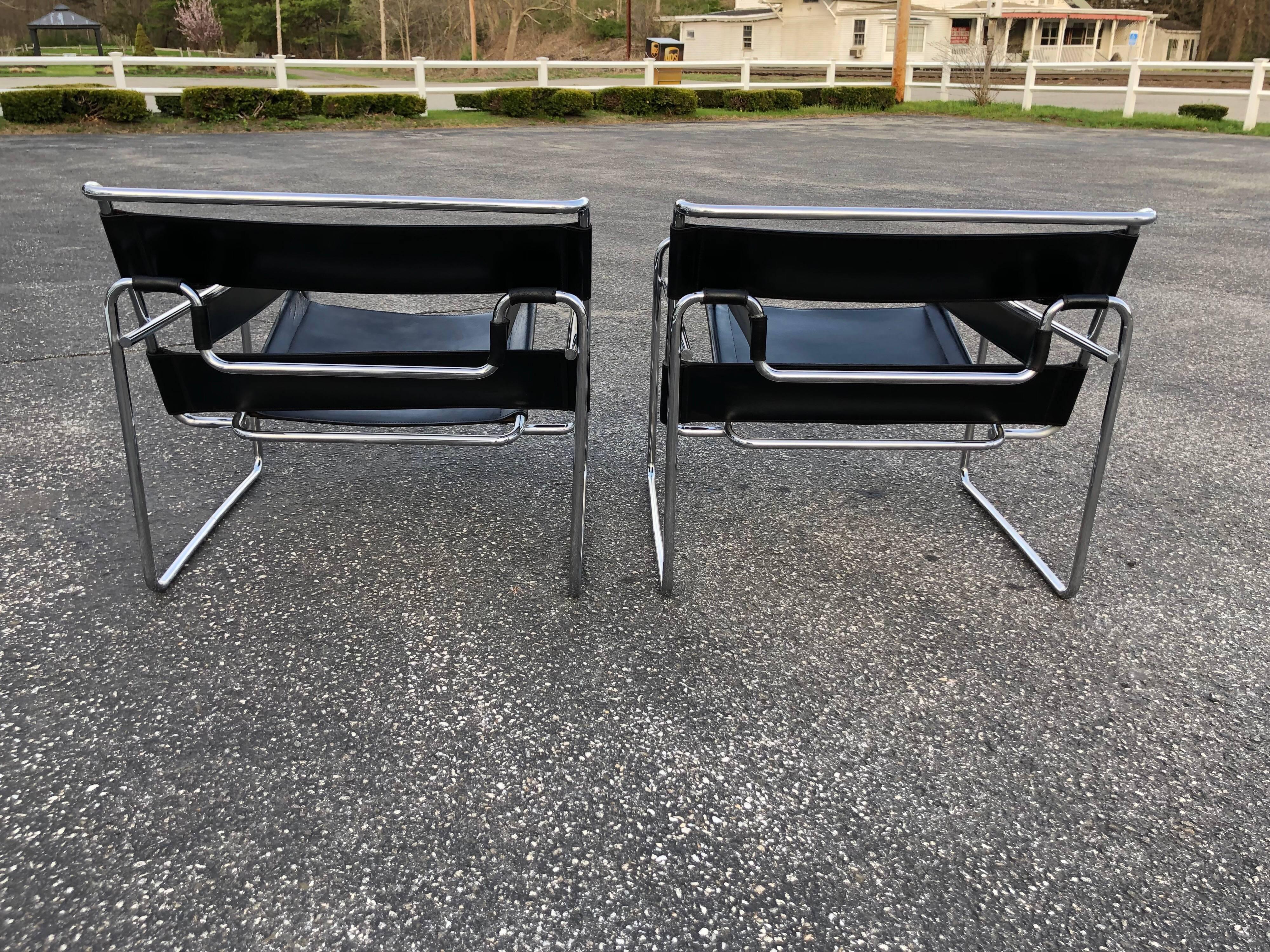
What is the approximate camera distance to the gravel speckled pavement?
5.15 feet

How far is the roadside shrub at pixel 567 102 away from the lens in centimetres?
1909

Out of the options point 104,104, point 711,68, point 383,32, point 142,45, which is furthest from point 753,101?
point 142,45

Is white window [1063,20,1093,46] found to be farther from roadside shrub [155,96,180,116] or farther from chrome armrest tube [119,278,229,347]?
chrome armrest tube [119,278,229,347]

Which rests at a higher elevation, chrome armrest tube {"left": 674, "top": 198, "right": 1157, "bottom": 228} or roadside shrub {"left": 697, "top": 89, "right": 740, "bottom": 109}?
roadside shrub {"left": 697, "top": 89, "right": 740, "bottom": 109}

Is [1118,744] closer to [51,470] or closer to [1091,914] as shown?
[1091,914]

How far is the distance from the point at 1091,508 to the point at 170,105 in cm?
1911

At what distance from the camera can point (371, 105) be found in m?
18.1

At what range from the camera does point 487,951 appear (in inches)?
57.9

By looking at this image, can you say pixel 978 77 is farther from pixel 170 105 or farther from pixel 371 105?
pixel 170 105

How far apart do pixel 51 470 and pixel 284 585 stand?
123 cm

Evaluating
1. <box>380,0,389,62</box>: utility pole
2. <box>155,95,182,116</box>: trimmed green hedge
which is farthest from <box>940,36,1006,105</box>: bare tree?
<box>380,0,389,62</box>: utility pole

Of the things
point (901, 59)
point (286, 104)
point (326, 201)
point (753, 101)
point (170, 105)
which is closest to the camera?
point (326, 201)

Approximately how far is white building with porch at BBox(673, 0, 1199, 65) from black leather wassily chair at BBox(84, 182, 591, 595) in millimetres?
42867

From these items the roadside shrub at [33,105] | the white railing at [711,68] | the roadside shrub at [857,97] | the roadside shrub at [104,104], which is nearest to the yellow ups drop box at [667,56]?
the white railing at [711,68]
